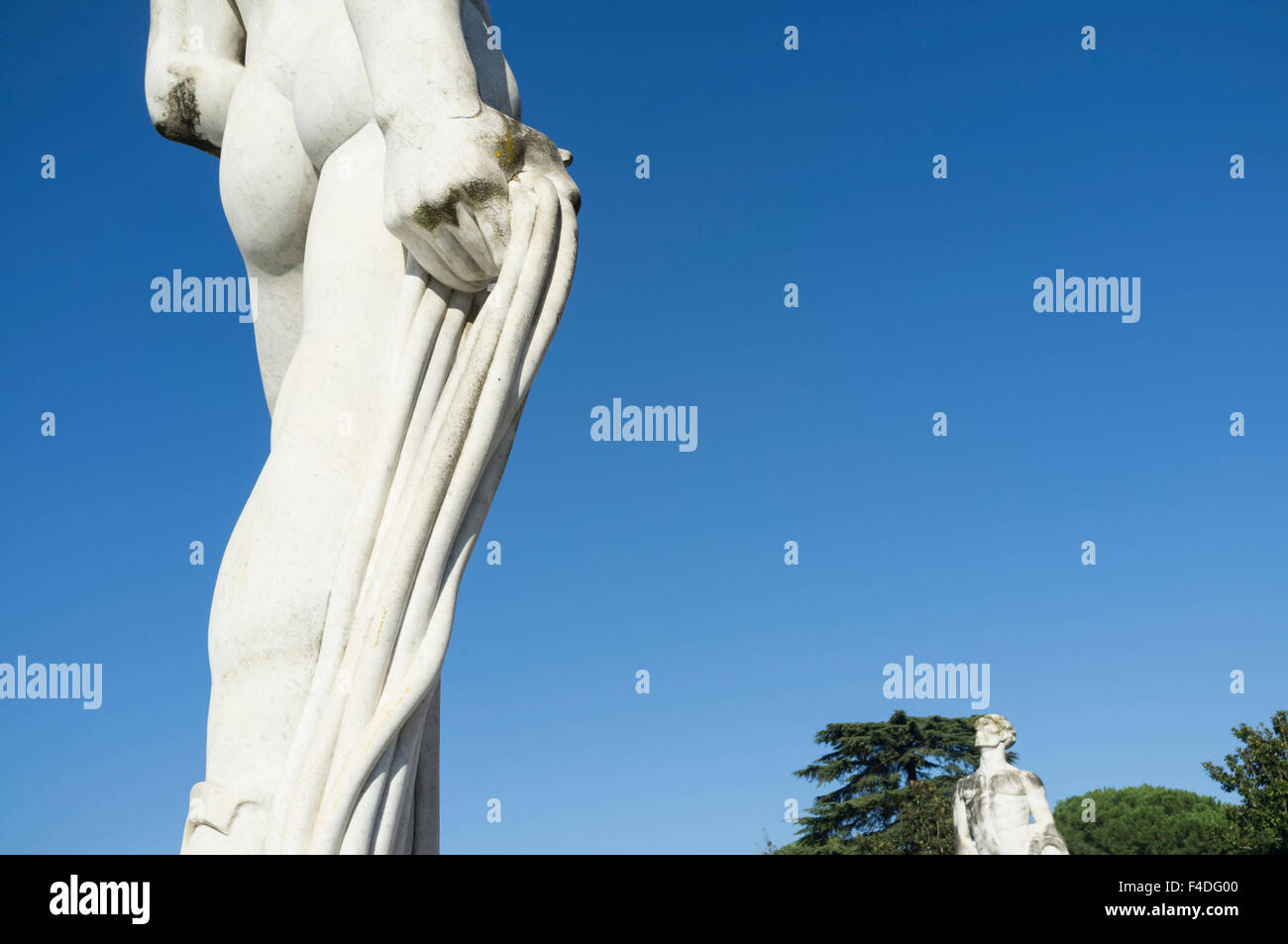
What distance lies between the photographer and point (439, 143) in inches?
129

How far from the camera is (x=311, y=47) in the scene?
371cm

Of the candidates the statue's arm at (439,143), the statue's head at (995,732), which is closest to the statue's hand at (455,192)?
the statue's arm at (439,143)

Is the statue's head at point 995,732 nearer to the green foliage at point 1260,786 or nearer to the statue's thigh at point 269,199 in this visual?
the statue's thigh at point 269,199

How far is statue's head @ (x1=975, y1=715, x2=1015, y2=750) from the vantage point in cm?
1028

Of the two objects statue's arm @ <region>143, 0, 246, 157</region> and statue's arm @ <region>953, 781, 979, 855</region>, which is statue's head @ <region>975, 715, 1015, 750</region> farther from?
statue's arm @ <region>143, 0, 246, 157</region>

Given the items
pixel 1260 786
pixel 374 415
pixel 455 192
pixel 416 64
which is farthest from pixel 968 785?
pixel 1260 786

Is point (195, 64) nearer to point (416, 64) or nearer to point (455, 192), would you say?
point (416, 64)

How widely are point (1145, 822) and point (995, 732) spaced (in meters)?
40.7

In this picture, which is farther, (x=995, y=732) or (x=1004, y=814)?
(x=995, y=732)

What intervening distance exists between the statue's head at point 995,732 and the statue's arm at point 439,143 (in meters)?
8.05
